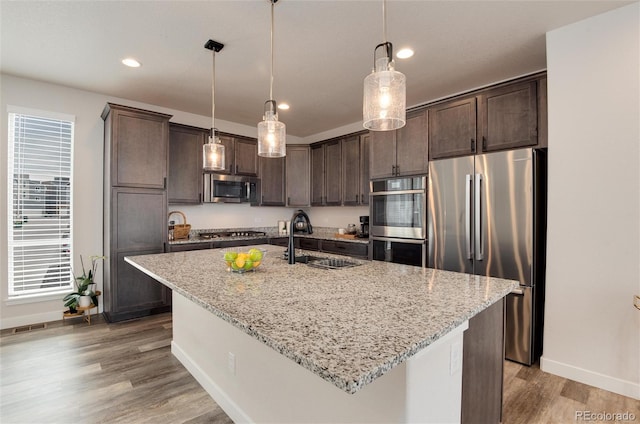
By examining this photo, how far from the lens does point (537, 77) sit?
8.63ft

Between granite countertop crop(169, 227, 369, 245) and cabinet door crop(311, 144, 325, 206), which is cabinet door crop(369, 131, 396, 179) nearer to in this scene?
granite countertop crop(169, 227, 369, 245)

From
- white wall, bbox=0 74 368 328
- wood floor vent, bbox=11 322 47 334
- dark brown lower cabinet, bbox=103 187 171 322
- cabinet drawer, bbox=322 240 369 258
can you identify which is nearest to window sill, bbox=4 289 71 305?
white wall, bbox=0 74 368 328

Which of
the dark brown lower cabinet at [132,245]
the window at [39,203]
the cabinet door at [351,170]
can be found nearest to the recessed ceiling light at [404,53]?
the cabinet door at [351,170]

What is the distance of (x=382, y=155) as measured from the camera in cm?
378

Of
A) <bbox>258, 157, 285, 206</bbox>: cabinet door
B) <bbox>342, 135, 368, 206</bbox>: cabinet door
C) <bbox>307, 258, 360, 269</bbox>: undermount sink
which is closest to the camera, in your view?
<bbox>307, 258, 360, 269</bbox>: undermount sink

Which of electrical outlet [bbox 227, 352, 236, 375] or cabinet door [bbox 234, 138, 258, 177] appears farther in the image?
cabinet door [bbox 234, 138, 258, 177]

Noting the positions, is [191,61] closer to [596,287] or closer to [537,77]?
[537,77]

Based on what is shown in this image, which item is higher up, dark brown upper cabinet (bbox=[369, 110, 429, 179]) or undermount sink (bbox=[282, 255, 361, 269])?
dark brown upper cabinet (bbox=[369, 110, 429, 179])

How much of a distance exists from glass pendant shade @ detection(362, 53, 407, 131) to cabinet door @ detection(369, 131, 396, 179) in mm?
2267

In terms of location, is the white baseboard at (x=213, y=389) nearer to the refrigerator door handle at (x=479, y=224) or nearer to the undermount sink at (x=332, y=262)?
the undermount sink at (x=332, y=262)

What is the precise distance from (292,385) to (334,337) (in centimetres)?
69

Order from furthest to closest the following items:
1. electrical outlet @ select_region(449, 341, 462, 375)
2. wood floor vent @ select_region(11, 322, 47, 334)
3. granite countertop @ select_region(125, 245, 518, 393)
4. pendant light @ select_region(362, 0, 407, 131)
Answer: wood floor vent @ select_region(11, 322, 47, 334)
pendant light @ select_region(362, 0, 407, 131)
electrical outlet @ select_region(449, 341, 462, 375)
granite countertop @ select_region(125, 245, 518, 393)

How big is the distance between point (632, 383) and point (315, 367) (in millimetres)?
2596

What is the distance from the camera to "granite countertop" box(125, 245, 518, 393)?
31.8 inches
